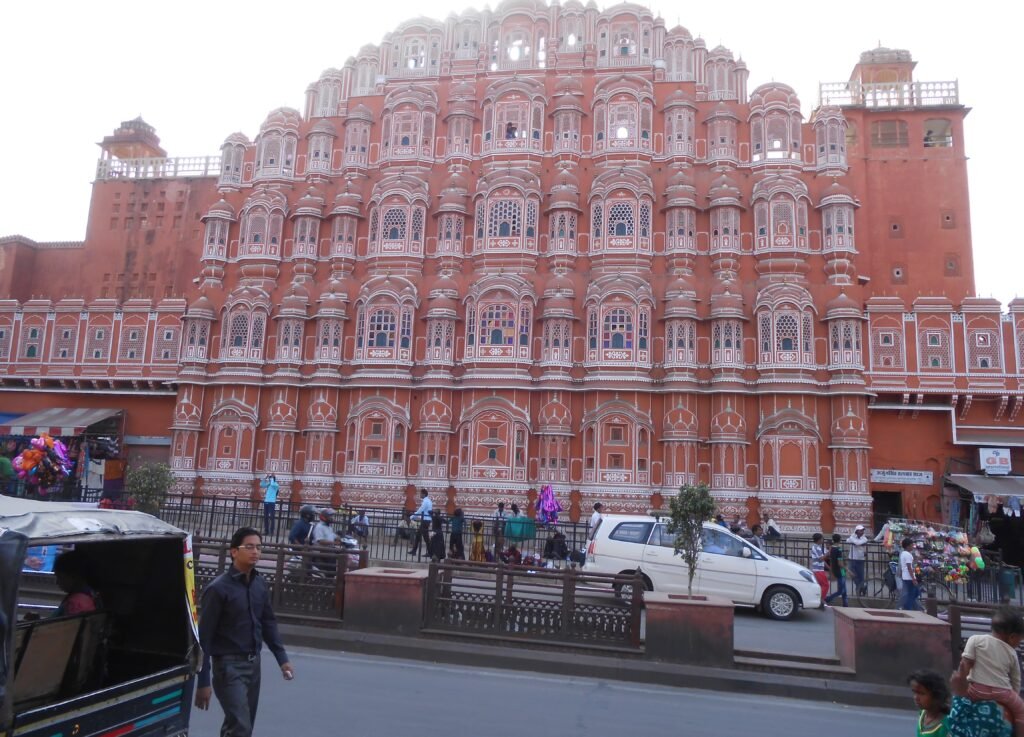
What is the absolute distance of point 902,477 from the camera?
24.6 m

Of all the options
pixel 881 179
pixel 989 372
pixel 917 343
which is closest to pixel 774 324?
pixel 917 343

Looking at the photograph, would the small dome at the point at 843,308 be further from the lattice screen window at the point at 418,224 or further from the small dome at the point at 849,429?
the lattice screen window at the point at 418,224

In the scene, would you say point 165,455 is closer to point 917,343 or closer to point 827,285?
point 827,285

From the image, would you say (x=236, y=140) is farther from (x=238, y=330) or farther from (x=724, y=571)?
(x=724, y=571)

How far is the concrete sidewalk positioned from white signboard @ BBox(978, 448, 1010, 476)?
63.9 feet

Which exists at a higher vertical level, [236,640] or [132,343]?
[132,343]

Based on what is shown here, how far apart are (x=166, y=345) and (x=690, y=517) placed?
25.3 meters

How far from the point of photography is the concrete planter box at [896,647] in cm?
778

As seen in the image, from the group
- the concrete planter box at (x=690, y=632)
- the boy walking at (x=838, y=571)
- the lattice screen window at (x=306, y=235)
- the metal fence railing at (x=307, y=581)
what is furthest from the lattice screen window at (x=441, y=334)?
the concrete planter box at (x=690, y=632)

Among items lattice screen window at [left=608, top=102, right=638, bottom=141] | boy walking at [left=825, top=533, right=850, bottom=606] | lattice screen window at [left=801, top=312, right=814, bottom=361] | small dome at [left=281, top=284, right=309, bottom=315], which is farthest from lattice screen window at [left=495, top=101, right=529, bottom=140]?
boy walking at [left=825, top=533, right=850, bottom=606]

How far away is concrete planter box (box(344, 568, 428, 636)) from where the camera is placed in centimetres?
909

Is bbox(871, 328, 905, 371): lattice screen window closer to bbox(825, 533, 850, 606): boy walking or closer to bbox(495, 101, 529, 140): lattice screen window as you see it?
bbox(825, 533, 850, 606): boy walking

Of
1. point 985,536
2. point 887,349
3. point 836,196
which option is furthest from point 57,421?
point 985,536

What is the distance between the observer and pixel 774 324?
79.9 ft
